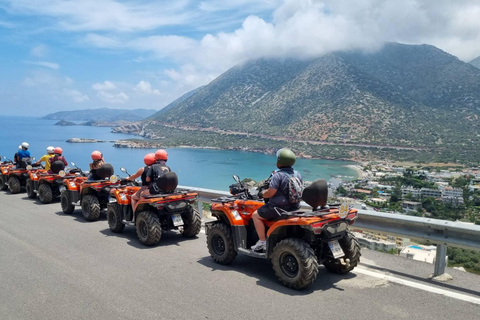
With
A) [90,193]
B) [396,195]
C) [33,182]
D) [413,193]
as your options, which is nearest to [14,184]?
[33,182]

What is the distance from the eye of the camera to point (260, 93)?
110m

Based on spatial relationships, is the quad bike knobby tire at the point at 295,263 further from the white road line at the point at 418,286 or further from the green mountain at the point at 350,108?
the green mountain at the point at 350,108

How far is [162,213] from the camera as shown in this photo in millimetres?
8219

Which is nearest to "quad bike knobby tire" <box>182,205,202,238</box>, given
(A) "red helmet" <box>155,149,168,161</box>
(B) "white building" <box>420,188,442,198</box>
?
(A) "red helmet" <box>155,149,168,161</box>

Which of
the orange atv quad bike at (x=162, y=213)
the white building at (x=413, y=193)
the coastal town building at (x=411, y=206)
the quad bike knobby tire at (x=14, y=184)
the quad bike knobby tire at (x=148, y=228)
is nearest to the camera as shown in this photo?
the quad bike knobby tire at (x=148, y=228)

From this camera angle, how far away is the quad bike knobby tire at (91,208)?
32.9 feet

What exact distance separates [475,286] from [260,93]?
105824 millimetres

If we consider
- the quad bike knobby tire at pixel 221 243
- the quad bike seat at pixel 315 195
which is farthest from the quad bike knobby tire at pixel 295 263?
the quad bike knobby tire at pixel 221 243

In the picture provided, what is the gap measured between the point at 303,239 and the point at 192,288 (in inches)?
64.1

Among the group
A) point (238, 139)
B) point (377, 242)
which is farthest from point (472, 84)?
point (377, 242)

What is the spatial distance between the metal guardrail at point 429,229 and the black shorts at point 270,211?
5.50ft

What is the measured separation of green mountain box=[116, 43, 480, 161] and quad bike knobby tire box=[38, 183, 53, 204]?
54497 mm

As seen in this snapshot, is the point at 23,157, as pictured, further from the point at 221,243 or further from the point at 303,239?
the point at 303,239

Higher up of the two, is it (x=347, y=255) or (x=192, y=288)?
(x=347, y=255)
